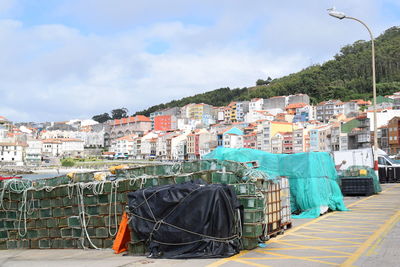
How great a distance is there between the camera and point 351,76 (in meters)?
165

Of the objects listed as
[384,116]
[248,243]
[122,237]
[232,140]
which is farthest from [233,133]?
[248,243]

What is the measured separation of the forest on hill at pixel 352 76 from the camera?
151375 millimetres

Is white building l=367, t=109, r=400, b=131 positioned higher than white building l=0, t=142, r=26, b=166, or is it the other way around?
white building l=367, t=109, r=400, b=131

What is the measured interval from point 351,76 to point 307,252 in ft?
549

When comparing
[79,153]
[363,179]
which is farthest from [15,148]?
[363,179]

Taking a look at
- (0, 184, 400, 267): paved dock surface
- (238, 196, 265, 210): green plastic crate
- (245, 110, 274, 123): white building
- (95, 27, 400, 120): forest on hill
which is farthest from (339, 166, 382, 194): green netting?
(95, 27, 400, 120): forest on hill

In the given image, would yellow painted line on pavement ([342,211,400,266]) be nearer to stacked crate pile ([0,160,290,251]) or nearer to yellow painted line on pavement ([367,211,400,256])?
yellow painted line on pavement ([367,211,400,256])

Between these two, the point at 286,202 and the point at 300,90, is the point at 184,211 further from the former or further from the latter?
the point at 300,90

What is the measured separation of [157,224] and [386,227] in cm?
622

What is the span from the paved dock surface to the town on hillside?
7450cm

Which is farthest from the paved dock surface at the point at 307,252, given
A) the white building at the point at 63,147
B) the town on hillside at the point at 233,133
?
the white building at the point at 63,147

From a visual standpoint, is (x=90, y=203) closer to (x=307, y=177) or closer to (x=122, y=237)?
(x=122, y=237)

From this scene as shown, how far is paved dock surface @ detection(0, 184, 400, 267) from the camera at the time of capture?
7633 millimetres

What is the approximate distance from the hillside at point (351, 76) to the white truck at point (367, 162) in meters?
116
